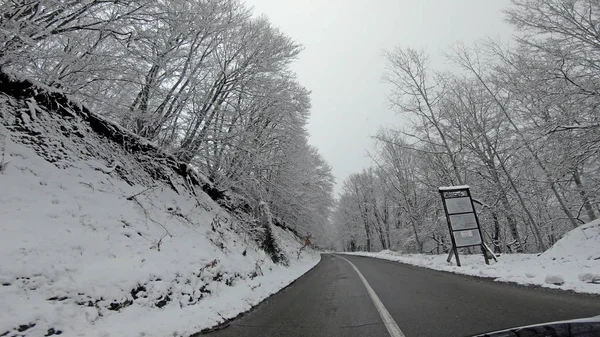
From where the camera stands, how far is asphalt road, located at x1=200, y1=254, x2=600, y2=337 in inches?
139

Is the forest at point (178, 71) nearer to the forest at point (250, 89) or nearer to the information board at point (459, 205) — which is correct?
the forest at point (250, 89)

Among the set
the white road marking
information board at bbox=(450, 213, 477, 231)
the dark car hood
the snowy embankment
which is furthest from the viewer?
information board at bbox=(450, 213, 477, 231)

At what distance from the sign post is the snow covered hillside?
698cm

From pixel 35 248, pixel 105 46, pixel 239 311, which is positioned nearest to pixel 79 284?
pixel 35 248

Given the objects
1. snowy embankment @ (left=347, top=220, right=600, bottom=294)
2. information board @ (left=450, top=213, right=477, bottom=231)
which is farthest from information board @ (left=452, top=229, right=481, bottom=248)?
snowy embankment @ (left=347, top=220, right=600, bottom=294)

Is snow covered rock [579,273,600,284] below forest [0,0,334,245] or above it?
below

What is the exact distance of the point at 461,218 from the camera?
11.0 m

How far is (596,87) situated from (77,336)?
39.9 ft

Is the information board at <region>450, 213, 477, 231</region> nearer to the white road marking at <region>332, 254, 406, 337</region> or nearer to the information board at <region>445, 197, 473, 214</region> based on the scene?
the information board at <region>445, 197, 473, 214</region>

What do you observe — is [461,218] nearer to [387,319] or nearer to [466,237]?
[466,237]

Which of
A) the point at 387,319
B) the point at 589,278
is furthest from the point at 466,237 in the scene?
the point at 387,319

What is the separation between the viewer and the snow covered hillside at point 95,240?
375cm

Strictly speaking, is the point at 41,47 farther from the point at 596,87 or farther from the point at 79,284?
the point at 596,87

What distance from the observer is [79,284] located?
13.3 feet
